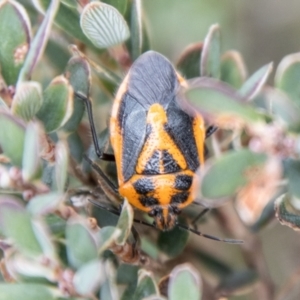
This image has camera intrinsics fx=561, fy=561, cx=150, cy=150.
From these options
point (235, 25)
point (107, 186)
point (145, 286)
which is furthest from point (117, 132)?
point (235, 25)

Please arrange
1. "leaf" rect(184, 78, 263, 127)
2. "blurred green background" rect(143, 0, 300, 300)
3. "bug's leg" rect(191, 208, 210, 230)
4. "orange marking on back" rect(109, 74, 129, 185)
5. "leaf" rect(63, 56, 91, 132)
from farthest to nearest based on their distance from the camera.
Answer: "blurred green background" rect(143, 0, 300, 300) < "bug's leg" rect(191, 208, 210, 230) < "orange marking on back" rect(109, 74, 129, 185) < "leaf" rect(63, 56, 91, 132) < "leaf" rect(184, 78, 263, 127)

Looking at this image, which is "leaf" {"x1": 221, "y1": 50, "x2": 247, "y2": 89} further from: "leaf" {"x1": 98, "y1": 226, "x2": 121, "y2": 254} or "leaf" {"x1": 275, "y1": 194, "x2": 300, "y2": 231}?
"leaf" {"x1": 98, "y1": 226, "x2": 121, "y2": 254}

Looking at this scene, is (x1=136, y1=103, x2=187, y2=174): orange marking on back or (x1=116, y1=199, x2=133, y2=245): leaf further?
(x1=136, y1=103, x2=187, y2=174): orange marking on back

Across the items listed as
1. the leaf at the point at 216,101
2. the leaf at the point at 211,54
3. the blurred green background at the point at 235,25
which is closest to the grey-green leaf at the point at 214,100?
the leaf at the point at 216,101

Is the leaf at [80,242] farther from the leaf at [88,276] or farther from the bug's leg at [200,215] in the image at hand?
the bug's leg at [200,215]

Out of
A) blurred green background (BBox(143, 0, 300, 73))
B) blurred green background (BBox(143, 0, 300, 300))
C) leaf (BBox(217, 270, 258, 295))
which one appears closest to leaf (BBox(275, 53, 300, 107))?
leaf (BBox(217, 270, 258, 295))

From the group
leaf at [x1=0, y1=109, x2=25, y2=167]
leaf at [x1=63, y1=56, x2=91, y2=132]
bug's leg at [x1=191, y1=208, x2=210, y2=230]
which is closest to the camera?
leaf at [x1=0, y1=109, x2=25, y2=167]

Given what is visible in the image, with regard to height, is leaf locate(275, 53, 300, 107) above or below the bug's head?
above
